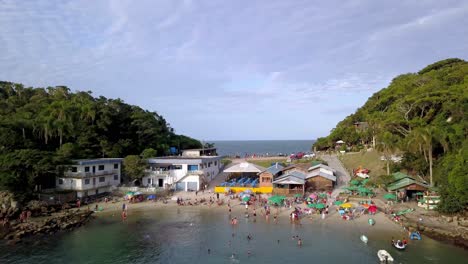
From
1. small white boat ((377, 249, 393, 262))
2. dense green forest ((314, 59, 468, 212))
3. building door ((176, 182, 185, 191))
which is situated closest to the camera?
small white boat ((377, 249, 393, 262))

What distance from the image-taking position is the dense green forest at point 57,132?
140 ft

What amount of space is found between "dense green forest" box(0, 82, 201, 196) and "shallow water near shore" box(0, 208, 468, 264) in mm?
13344

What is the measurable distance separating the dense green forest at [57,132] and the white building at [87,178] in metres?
1.84

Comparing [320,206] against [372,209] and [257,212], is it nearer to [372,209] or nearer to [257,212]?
[372,209]

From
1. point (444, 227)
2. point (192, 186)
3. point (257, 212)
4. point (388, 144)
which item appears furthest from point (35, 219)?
point (388, 144)

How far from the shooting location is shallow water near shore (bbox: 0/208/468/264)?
26.8 meters

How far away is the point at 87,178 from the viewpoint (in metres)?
47.1

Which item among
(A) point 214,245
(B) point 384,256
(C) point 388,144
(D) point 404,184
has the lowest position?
(A) point 214,245

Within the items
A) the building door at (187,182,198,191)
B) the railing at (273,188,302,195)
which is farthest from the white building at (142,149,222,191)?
the railing at (273,188,302,195)

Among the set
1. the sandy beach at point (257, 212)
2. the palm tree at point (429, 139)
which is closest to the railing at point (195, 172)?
the sandy beach at point (257, 212)

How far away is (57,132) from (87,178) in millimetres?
12307

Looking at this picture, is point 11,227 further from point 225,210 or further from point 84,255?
point 225,210

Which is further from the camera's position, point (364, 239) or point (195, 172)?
point (195, 172)

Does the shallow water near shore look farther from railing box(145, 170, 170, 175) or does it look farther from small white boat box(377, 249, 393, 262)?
railing box(145, 170, 170, 175)
